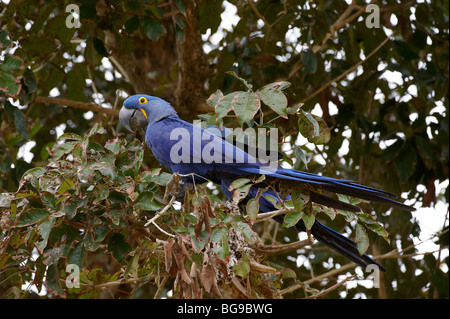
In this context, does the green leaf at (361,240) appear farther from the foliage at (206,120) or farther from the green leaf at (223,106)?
the green leaf at (223,106)

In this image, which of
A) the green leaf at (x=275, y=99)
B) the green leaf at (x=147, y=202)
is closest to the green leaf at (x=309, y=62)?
the green leaf at (x=275, y=99)

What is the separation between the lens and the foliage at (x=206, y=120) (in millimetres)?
1765

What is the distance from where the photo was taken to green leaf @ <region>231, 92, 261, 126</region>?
1.63 meters

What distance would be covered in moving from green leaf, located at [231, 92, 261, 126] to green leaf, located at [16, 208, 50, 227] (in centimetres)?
73

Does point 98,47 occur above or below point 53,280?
above

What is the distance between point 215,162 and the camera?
7.23 ft

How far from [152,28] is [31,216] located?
1.31 m

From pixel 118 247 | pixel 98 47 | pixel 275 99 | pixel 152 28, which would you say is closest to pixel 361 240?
pixel 275 99

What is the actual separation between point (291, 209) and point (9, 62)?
4.67ft

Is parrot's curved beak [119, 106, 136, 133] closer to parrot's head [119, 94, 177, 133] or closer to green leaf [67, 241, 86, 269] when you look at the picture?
parrot's head [119, 94, 177, 133]

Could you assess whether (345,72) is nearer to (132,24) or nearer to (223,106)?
(132,24)

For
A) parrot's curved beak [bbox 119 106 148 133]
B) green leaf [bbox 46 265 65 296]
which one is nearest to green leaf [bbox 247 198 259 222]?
green leaf [bbox 46 265 65 296]

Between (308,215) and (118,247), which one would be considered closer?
(308,215)

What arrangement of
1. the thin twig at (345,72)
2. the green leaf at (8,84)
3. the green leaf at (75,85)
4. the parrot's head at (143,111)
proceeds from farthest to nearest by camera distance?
the green leaf at (75,85) → the thin twig at (345,72) → the parrot's head at (143,111) → the green leaf at (8,84)
